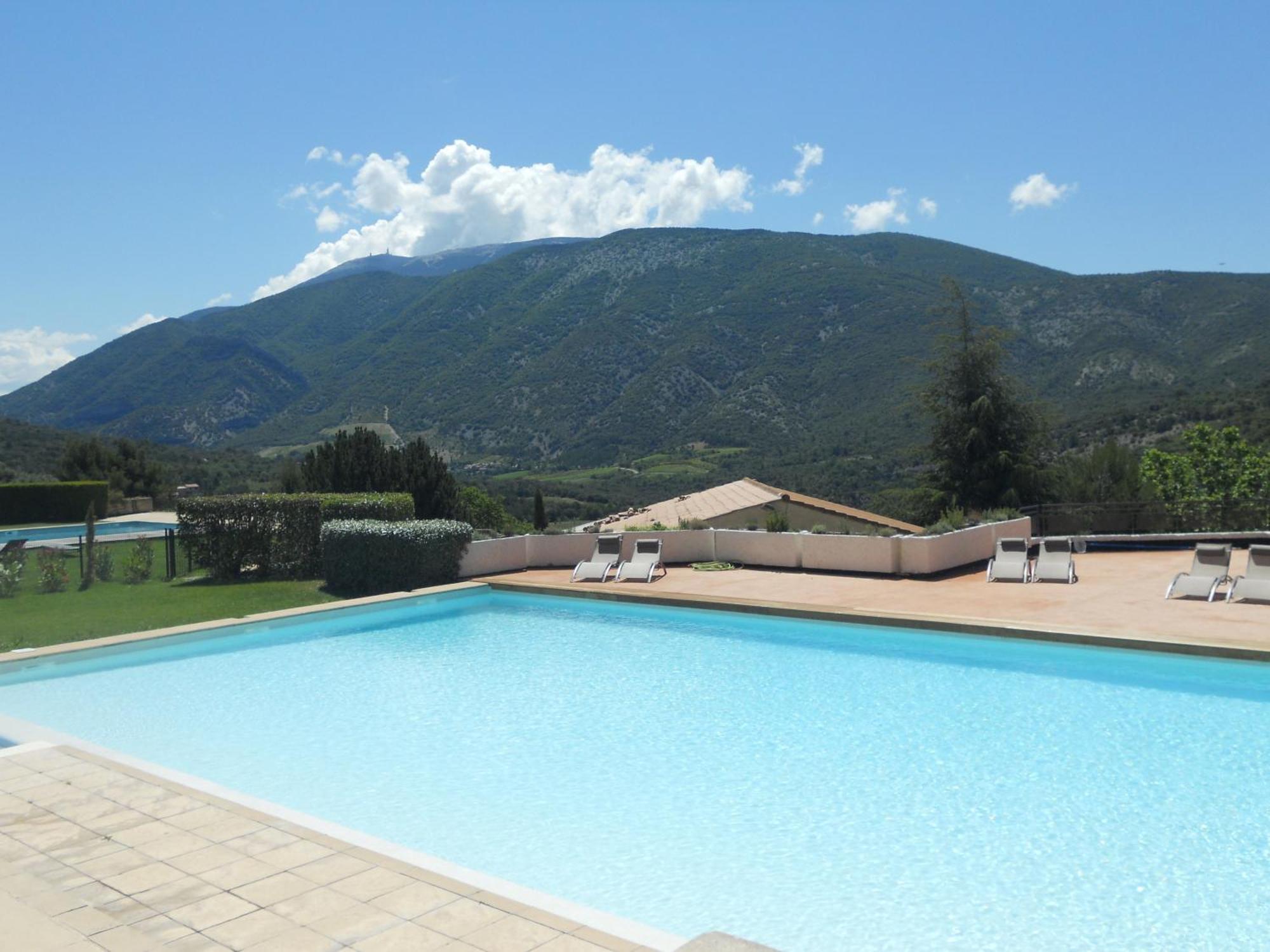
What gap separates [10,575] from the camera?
44.6 feet

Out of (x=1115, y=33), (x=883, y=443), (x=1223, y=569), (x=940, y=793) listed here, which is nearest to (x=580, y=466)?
(x=883, y=443)

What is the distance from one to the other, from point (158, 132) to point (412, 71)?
5.65 metres

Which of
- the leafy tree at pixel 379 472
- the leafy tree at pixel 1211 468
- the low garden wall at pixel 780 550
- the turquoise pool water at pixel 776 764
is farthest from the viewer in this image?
the leafy tree at pixel 1211 468

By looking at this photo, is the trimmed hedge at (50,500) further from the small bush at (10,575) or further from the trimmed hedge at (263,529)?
the trimmed hedge at (263,529)

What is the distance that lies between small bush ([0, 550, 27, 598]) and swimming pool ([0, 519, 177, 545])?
1079 centimetres

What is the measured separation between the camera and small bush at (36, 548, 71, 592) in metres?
13.7

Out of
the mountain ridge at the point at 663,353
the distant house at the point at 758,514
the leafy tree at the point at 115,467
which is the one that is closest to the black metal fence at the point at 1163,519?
the distant house at the point at 758,514

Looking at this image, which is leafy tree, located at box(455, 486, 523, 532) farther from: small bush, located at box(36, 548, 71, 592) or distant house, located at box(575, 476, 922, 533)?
small bush, located at box(36, 548, 71, 592)

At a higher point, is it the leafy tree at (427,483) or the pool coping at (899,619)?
the leafy tree at (427,483)

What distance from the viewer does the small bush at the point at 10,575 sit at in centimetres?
1341

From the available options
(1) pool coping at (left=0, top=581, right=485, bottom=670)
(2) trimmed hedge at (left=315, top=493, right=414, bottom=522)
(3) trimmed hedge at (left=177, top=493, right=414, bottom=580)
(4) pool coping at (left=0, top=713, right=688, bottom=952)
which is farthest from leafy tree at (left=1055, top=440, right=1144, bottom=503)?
(4) pool coping at (left=0, top=713, right=688, bottom=952)

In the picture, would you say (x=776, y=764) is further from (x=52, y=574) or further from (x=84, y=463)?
(x=84, y=463)

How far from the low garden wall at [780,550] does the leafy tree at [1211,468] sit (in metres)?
17.7

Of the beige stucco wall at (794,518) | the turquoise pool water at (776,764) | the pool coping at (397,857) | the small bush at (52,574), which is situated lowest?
the turquoise pool water at (776,764)
